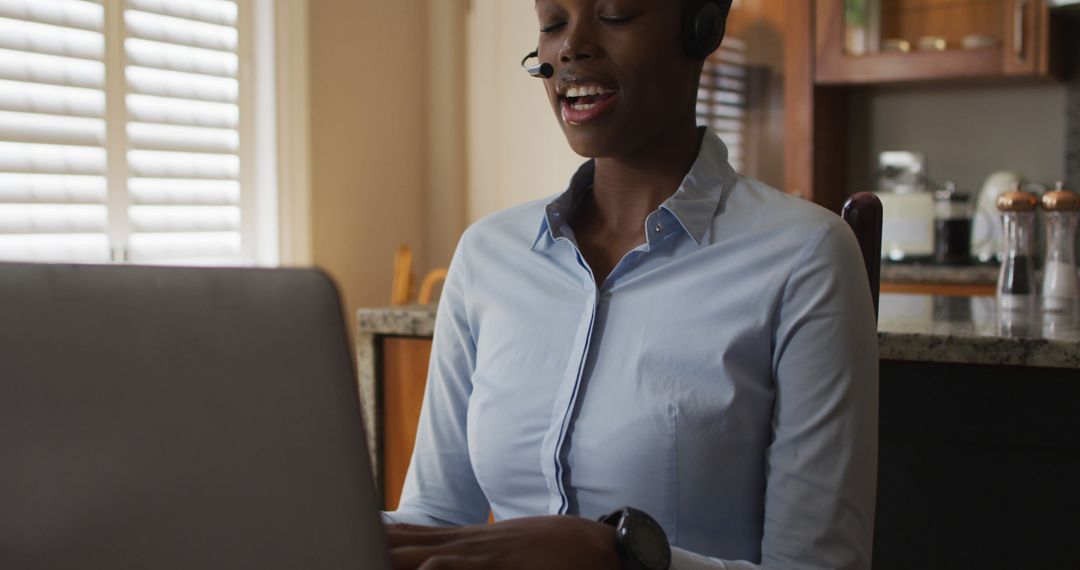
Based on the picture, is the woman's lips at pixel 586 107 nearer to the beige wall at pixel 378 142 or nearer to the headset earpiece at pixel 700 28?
the headset earpiece at pixel 700 28

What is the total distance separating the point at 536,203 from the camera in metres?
1.16

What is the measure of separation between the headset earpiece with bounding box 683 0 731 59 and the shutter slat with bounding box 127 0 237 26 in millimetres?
2250

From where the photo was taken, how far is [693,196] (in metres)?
1.01

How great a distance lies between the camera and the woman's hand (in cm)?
60

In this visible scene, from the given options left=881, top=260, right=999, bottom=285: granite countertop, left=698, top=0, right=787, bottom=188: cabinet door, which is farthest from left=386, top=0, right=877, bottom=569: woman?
left=698, top=0, right=787, bottom=188: cabinet door

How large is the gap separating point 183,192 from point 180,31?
1.45 feet

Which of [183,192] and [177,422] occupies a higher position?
[183,192]

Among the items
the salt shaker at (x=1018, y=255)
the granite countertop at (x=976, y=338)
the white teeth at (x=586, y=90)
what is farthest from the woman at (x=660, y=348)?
the salt shaker at (x=1018, y=255)

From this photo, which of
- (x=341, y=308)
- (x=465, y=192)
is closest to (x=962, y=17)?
(x=465, y=192)

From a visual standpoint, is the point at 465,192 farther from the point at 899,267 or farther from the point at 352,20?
the point at 899,267

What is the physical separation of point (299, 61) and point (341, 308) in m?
3.09

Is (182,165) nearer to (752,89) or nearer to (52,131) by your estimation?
(52,131)

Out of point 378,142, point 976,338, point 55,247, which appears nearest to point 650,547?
point 976,338

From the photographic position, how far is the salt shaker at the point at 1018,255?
1633 millimetres
